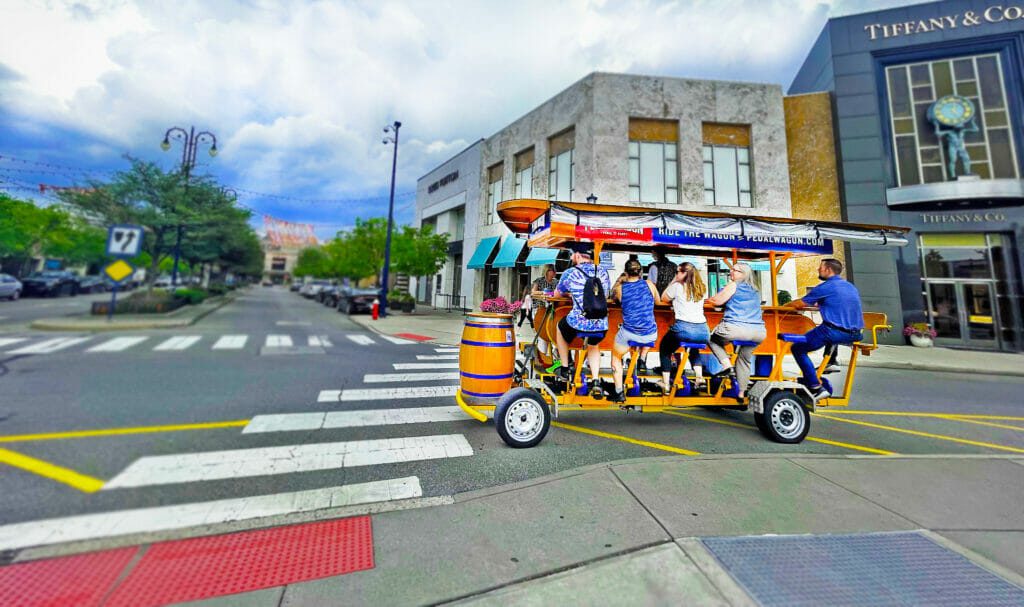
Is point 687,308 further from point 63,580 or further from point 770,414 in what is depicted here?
point 63,580

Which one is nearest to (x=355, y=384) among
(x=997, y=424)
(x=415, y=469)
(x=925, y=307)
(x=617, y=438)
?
(x=415, y=469)

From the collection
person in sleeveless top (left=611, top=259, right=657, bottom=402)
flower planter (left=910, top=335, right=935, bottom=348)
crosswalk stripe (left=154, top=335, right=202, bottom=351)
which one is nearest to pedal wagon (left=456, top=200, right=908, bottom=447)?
person in sleeveless top (left=611, top=259, right=657, bottom=402)

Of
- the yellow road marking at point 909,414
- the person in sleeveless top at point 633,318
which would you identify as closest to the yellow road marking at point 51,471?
the person in sleeveless top at point 633,318

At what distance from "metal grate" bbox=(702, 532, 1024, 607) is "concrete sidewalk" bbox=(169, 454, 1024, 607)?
2 cm

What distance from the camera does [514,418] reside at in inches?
174

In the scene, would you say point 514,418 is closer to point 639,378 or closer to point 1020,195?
point 639,378

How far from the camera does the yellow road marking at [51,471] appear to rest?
260 cm

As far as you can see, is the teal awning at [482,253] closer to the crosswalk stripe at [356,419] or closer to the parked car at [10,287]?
the crosswalk stripe at [356,419]

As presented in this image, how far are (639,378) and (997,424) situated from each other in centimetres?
615

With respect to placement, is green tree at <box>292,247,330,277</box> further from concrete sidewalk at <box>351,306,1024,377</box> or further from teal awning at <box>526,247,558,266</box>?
teal awning at <box>526,247,558,266</box>

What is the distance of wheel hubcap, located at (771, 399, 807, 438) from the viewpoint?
4.86 metres

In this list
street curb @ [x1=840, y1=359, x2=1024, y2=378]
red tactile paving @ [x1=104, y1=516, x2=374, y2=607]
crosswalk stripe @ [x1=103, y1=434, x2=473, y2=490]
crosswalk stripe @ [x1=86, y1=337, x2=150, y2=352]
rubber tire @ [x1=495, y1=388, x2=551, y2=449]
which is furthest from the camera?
street curb @ [x1=840, y1=359, x2=1024, y2=378]

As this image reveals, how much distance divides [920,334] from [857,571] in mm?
20717

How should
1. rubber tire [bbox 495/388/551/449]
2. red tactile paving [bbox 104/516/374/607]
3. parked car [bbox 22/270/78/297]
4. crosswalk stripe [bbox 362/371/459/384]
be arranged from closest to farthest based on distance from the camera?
red tactile paving [bbox 104/516/374/607], rubber tire [bbox 495/388/551/449], crosswalk stripe [bbox 362/371/459/384], parked car [bbox 22/270/78/297]
